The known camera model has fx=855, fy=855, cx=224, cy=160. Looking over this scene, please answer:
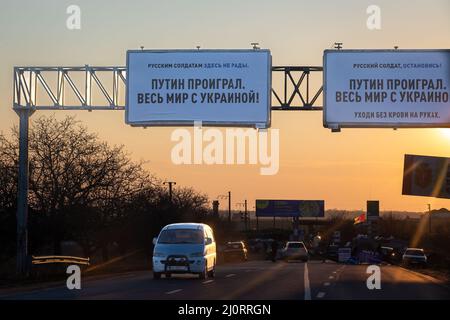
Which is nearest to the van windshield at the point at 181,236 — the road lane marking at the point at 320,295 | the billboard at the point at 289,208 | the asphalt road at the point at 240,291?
the asphalt road at the point at 240,291

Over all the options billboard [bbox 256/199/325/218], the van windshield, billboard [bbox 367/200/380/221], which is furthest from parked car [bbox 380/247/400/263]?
the van windshield

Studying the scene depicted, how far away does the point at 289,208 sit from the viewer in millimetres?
115500

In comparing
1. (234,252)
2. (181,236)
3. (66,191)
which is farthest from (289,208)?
(181,236)

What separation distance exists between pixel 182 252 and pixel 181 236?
37.9 inches

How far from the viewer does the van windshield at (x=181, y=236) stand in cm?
3048

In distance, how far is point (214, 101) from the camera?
103 feet

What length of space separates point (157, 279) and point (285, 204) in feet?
284

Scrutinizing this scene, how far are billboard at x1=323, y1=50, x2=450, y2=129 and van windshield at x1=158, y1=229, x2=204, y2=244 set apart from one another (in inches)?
249

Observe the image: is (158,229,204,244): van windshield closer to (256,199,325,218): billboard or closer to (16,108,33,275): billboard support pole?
(16,108,33,275): billboard support pole

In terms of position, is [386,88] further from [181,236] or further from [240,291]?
[240,291]
